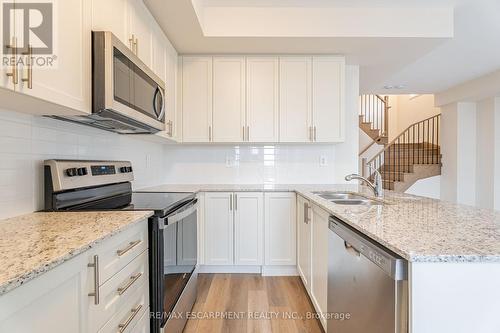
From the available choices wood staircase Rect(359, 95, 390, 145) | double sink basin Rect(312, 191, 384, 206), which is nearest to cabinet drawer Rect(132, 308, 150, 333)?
double sink basin Rect(312, 191, 384, 206)

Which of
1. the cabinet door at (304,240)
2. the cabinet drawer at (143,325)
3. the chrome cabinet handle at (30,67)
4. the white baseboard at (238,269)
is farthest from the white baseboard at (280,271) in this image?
the chrome cabinet handle at (30,67)

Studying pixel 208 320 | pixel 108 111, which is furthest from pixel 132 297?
pixel 208 320

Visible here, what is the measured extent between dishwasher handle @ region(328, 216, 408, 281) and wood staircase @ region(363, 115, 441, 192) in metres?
4.82

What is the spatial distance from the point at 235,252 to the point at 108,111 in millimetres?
1925

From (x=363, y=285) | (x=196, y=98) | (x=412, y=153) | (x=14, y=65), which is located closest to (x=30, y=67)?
(x=14, y=65)

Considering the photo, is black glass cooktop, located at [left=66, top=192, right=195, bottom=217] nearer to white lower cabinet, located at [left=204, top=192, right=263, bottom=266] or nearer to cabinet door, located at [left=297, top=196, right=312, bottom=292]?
white lower cabinet, located at [left=204, top=192, right=263, bottom=266]

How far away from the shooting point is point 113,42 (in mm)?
1415

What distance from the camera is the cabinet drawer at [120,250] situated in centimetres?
101

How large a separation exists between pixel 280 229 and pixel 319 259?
91cm

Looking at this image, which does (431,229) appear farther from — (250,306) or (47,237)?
(250,306)

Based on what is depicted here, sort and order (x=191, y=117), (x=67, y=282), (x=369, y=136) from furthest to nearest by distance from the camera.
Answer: (x=369, y=136) < (x=191, y=117) < (x=67, y=282)

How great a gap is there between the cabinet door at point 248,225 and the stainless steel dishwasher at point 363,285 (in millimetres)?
1229

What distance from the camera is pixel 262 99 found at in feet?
10.1

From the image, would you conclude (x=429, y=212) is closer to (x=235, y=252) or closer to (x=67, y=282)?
(x=67, y=282)
